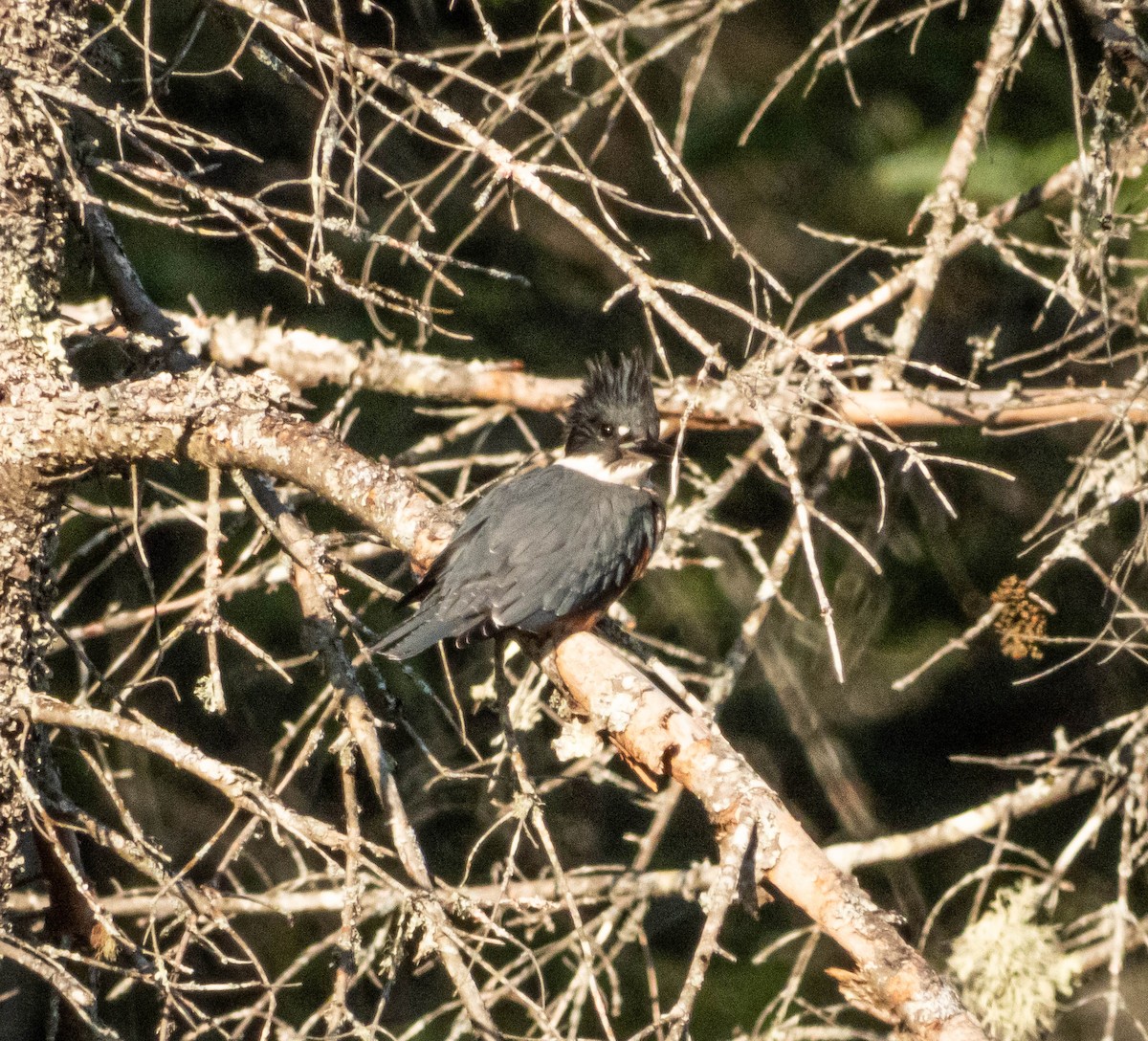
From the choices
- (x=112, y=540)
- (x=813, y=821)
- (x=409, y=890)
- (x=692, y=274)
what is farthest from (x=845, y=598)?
(x=409, y=890)

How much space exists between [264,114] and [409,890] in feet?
9.87

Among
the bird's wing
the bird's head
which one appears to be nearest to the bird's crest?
the bird's head

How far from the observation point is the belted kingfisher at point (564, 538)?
253 cm

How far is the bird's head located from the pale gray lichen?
1375 mm

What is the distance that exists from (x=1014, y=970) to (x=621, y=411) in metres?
1.60

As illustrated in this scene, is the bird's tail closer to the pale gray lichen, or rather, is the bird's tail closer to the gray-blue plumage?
the gray-blue plumage

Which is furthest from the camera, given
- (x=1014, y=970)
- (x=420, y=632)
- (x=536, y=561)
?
(x=1014, y=970)

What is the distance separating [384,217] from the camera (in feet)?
14.0

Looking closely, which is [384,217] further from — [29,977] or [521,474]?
[29,977]

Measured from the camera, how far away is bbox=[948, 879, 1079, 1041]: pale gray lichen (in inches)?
117

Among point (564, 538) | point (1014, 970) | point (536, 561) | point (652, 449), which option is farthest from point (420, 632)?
point (1014, 970)

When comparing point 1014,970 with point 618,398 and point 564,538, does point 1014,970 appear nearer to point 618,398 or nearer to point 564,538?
point 564,538

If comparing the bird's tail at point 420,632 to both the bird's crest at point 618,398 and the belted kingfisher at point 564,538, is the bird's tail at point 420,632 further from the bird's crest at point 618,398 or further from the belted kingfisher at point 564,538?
the bird's crest at point 618,398

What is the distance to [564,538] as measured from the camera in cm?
278
